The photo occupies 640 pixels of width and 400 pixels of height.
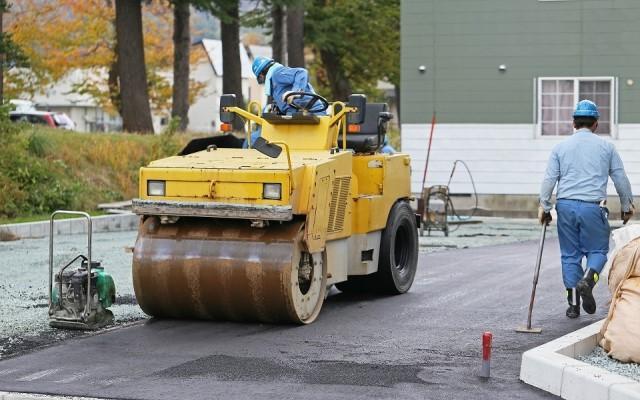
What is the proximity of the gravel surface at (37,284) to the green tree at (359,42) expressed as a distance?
1088 inches

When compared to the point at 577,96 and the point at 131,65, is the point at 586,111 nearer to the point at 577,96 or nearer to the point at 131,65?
the point at 577,96

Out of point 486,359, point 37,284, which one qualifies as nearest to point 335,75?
point 37,284

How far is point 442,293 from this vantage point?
45.8ft

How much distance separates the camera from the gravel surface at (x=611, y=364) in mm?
8906

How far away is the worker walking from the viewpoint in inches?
449

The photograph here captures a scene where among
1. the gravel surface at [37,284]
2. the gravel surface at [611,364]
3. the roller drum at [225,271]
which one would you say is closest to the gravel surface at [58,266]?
the gravel surface at [37,284]

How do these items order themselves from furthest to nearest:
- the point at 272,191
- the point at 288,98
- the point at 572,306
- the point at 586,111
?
the point at 288,98 → the point at 572,306 → the point at 586,111 → the point at 272,191

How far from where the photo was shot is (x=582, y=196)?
1149 centimetres

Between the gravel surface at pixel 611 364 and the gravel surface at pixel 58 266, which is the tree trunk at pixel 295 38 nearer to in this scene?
the gravel surface at pixel 58 266

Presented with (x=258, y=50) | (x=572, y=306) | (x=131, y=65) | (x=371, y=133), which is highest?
(x=258, y=50)

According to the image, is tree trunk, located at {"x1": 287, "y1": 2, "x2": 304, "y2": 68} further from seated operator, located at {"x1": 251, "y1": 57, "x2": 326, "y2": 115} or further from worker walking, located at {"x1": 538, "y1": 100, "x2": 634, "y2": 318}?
worker walking, located at {"x1": 538, "y1": 100, "x2": 634, "y2": 318}

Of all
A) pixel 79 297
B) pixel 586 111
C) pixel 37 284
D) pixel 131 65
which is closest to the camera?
pixel 79 297

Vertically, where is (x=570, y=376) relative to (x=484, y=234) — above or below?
above

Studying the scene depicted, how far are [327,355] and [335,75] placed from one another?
134ft
